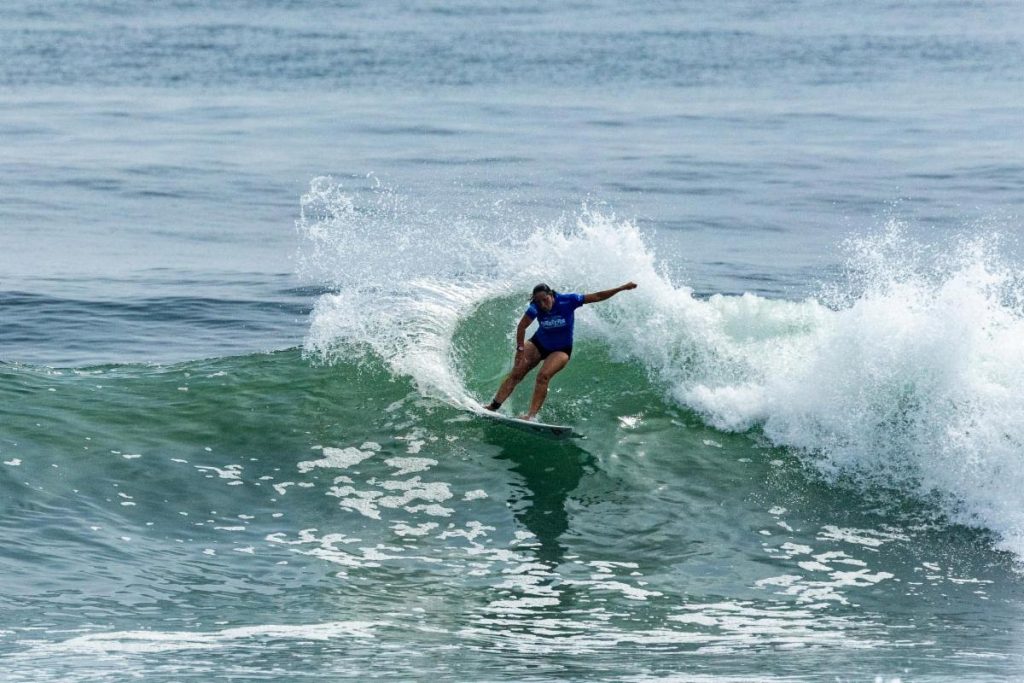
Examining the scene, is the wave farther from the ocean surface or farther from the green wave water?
the green wave water

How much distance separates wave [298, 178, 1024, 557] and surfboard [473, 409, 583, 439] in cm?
97

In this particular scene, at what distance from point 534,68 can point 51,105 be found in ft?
61.1

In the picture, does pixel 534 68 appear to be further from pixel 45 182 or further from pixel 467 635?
pixel 467 635

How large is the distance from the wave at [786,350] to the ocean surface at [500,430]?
1.7 inches

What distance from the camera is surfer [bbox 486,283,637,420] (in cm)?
1541

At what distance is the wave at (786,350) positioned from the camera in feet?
48.8

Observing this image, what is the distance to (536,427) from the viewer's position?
1509cm

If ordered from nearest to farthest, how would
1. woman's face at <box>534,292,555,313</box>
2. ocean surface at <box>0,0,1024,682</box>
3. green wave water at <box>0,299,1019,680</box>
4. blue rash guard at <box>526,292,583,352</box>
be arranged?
green wave water at <box>0,299,1019,680</box>, ocean surface at <box>0,0,1024,682</box>, woman's face at <box>534,292,555,313</box>, blue rash guard at <box>526,292,583,352</box>

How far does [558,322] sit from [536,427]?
126 centimetres

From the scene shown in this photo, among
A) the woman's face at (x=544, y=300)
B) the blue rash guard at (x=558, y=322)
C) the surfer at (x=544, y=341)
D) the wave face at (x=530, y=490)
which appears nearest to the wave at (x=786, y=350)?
the wave face at (x=530, y=490)

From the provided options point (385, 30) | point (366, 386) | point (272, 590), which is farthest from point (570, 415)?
point (385, 30)

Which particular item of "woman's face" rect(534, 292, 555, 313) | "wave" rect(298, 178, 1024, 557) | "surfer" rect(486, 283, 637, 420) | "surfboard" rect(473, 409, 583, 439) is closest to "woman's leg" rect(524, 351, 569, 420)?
"surfer" rect(486, 283, 637, 420)

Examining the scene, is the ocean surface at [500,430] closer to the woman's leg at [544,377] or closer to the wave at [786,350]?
the wave at [786,350]

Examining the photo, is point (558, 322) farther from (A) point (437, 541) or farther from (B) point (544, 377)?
(A) point (437, 541)
